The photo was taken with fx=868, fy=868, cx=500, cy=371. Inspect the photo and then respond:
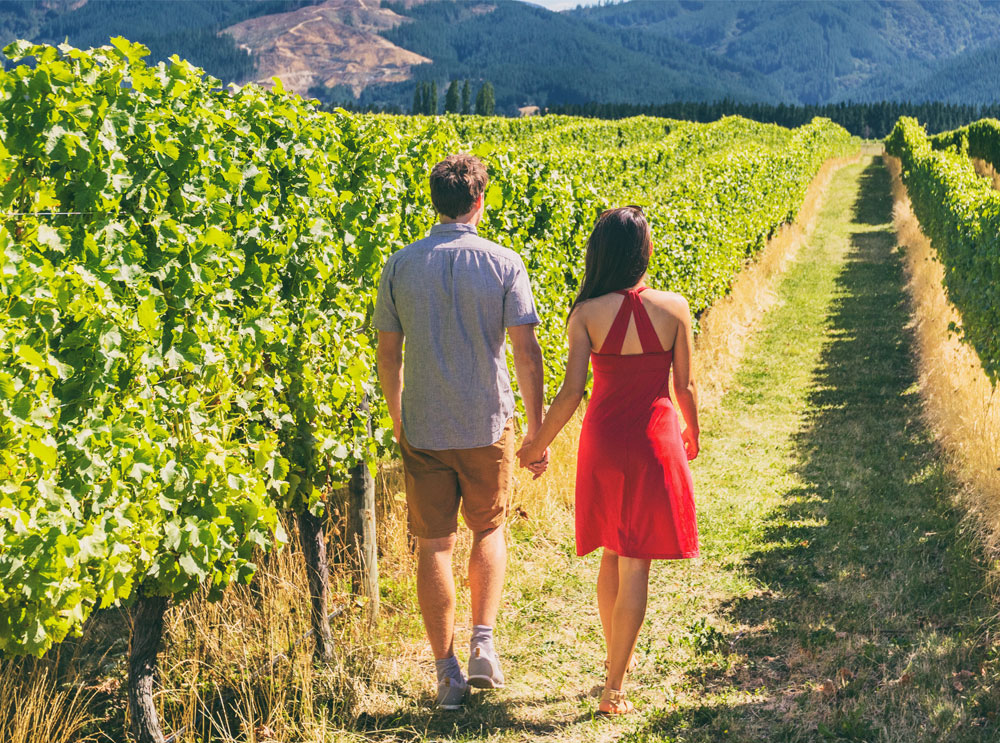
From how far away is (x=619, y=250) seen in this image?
12.1 feet

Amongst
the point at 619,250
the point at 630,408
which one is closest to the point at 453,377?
the point at 630,408

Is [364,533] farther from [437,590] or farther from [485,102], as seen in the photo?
[485,102]

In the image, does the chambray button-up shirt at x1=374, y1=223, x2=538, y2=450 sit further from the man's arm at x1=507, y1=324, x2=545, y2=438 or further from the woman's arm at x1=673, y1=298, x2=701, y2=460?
the woman's arm at x1=673, y1=298, x2=701, y2=460

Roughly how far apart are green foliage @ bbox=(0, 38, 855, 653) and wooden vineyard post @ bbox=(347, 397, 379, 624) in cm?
Result: 22

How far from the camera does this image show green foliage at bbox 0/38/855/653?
272 cm

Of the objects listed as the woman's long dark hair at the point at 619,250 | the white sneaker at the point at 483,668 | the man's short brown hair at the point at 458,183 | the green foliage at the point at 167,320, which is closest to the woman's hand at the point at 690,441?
the woman's long dark hair at the point at 619,250

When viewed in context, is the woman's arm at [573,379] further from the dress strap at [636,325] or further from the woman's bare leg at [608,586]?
the woman's bare leg at [608,586]

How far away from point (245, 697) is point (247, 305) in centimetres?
179

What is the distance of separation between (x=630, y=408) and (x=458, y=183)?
1.21m

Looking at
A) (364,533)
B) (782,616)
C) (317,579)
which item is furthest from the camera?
(782,616)

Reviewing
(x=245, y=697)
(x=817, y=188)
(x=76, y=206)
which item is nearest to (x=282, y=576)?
(x=245, y=697)

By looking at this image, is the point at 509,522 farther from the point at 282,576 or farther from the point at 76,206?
the point at 76,206

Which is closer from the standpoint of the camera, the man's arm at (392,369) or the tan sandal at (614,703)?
the man's arm at (392,369)

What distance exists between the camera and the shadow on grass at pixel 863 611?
4.00m
